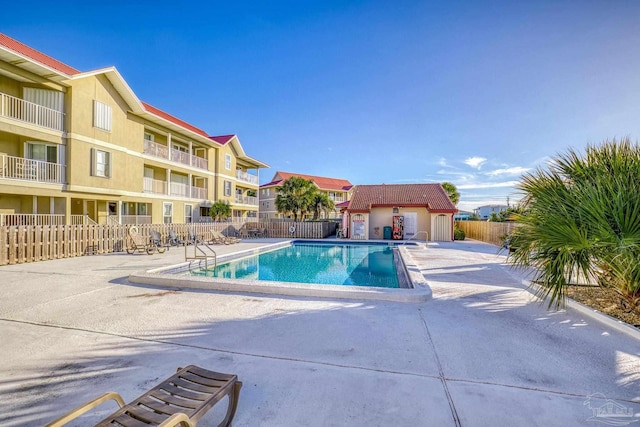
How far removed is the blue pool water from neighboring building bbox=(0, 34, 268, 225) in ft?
34.4

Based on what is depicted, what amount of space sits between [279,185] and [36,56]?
30.8 m

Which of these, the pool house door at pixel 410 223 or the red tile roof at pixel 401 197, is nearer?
the red tile roof at pixel 401 197

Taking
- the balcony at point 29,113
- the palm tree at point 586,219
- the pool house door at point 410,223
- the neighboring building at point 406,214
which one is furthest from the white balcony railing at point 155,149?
the palm tree at point 586,219

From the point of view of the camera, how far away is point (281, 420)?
2.41 metres

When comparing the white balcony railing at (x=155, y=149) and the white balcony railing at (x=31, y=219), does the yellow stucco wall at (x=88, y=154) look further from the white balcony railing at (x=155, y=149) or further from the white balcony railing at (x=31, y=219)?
the white balcony railing at (x=31, y=219)

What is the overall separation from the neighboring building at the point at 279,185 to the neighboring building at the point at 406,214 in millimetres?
18896

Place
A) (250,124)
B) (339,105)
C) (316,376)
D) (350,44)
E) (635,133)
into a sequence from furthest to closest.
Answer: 1. (250,124)
2. (339,105)
3. (350,44)
4. (635,133)
5. (316,376)

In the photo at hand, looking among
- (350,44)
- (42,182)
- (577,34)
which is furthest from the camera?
(350,44)

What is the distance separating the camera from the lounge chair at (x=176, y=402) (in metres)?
1.87

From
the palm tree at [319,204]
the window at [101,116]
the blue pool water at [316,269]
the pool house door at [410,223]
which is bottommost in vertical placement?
the blue pool water at [316,269]

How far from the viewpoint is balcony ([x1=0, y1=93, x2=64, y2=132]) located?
13195mm

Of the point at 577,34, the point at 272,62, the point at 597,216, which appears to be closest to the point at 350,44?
the point at 272,62

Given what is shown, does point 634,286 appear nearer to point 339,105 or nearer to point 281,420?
point 281,420

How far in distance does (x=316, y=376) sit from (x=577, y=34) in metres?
14.5
